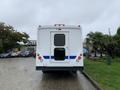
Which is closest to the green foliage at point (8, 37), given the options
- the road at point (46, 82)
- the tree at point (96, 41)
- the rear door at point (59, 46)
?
the tree at point (96, 41)

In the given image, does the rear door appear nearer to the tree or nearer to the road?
the road

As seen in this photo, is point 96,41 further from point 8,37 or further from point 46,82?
point 8,37

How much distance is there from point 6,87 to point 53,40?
4.22 metres

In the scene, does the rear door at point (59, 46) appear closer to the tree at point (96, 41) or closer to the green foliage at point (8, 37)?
the tree at point (96, 41)

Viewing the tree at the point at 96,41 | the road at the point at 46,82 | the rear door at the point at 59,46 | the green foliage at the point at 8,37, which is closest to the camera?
the road at the point at 46,82

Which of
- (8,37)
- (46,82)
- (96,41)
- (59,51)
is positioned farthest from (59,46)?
(8,37)

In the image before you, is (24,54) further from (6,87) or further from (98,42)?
(6,87)

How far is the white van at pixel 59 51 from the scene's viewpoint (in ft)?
51.0

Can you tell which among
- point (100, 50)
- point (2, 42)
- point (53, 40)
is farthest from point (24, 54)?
point (53, 40)

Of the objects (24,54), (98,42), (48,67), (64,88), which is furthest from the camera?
(24,54)

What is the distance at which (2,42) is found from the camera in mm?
67312

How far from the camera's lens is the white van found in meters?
15.6

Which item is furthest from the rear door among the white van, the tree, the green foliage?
the green foliage

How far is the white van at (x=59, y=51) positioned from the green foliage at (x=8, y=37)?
51.1m
